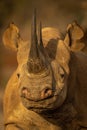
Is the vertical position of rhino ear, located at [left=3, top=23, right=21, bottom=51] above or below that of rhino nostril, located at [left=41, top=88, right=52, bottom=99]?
→ above

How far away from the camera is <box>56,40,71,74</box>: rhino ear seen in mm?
5656

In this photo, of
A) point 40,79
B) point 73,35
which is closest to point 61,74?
point 40,79

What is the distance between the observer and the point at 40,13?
1641cm

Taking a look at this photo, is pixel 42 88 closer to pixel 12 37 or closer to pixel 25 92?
pixel 25 92

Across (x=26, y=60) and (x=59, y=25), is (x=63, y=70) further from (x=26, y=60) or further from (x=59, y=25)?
(x=59, y=25)

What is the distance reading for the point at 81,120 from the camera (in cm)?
614

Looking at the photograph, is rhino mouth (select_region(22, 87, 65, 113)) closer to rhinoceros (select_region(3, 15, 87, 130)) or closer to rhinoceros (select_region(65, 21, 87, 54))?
rhinoceros (select_region(3, 15, 87, 130))

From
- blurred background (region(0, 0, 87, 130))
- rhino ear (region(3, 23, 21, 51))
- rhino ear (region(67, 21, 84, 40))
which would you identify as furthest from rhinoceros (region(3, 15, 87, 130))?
blurred background (region(0, 0, 87, 130))

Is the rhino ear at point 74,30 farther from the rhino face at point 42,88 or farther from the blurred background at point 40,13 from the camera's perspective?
the blurred background at point 40,13

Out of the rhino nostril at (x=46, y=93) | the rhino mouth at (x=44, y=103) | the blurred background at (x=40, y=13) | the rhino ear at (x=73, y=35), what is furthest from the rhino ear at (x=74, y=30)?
the blurred background at (x=40, y=13)

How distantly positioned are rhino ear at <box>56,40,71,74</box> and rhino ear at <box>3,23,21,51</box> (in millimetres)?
500

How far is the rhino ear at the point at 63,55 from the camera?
566cm

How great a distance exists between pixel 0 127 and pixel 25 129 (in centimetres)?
251

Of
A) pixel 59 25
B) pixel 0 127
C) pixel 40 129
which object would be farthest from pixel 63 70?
pixel 59 25
